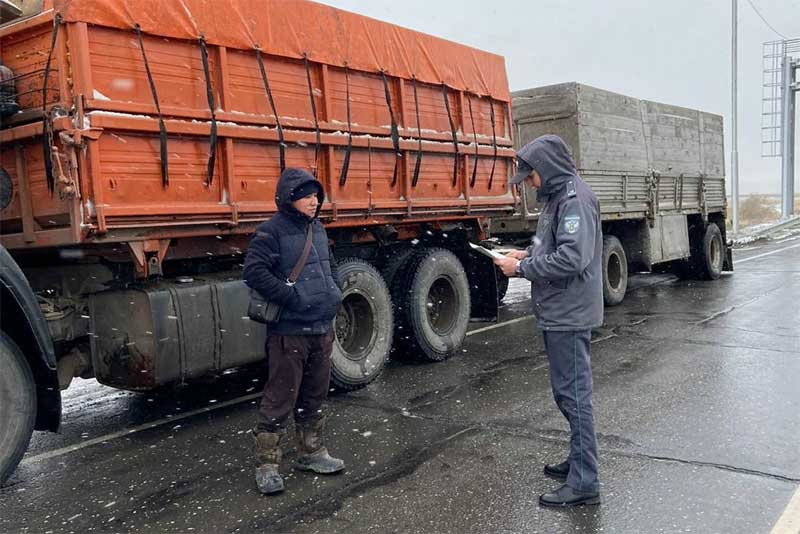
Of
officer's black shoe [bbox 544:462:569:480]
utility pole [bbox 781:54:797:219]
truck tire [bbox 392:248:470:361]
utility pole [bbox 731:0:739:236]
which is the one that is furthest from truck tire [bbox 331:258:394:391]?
utility pole [bbox 781:54:797:219]

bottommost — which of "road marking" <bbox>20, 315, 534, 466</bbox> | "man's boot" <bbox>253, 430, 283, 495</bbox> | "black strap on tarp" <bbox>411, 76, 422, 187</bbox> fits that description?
"road marking" <bbox>20, 315, 534, 466</bbox>

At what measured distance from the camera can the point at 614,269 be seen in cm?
1136

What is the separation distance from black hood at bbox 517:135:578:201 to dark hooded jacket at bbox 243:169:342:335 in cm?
125

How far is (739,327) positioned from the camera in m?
8.71

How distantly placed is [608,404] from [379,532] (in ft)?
8.91

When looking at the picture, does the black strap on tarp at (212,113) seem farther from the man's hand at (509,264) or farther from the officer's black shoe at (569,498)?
the officer's black shoe at (569,498)

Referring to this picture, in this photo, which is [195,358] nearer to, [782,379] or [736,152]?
[782,379]

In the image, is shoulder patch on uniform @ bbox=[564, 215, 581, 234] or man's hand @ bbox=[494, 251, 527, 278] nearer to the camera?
shoulder patch on uniform @ bbox=[564, 215, 581, 234]

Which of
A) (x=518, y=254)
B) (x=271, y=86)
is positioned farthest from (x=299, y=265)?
(x=271, y=86)

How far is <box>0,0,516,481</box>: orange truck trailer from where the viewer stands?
4.55m

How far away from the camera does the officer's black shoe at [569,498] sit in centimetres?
382

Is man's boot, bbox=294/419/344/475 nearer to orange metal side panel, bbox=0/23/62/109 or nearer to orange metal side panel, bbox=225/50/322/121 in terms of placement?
orange metal side panel, bbox=225/50/322/121

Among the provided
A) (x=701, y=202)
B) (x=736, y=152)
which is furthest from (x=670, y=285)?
(x=736, y=152)

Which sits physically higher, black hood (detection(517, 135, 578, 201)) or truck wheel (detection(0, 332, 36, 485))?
black hood (detection(517, 135, 578, 201))
